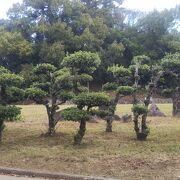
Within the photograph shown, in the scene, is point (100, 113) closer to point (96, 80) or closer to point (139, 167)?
point (139, 167)

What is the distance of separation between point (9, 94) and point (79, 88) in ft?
6.20

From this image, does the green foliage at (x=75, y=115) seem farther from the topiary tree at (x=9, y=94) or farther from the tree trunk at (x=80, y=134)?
the topiary tree at (x=9, y=94)

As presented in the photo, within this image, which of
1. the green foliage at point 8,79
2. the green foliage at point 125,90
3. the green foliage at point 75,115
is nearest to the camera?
the green foliage at point 75,115

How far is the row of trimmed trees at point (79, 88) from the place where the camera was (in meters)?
9.77

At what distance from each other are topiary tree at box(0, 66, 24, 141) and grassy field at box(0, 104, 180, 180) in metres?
0.82

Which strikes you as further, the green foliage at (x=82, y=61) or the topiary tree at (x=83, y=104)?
the green foliage at (x=82, y=61)

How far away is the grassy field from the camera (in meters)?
8.00

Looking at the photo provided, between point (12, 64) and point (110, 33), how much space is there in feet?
37.6

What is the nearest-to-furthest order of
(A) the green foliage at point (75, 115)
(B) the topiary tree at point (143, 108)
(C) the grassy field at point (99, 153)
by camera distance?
1. (C) the grassy field at point (99, 153)
2. (A) the green foliage at point (75, 115)
3. (B) the topiary tree at point (143, 108)

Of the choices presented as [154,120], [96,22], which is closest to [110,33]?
[96,22]

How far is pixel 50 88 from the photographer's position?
37.0 ft

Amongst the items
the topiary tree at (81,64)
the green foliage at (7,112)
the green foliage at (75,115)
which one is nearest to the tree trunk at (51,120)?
the topiary tree at (81,64)

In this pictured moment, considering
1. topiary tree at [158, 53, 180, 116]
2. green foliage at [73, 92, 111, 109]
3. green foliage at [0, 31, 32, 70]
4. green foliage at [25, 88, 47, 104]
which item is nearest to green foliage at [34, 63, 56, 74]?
green foliage at [25, 88, 47, 104]

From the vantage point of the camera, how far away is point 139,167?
809cm
